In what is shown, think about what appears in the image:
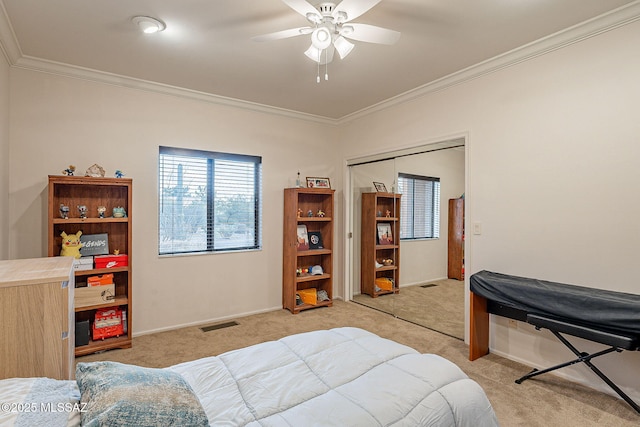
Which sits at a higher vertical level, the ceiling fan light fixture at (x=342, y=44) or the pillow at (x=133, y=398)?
the ceiling fan light fixture at (x=342, y=44)

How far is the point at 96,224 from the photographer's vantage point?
3.25m

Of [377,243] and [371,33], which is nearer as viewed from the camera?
[371,33]

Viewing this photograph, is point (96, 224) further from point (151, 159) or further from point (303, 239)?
point (303, 239)

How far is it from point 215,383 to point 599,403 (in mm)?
2592

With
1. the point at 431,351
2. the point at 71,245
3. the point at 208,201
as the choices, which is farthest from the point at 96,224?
the point at 431,351

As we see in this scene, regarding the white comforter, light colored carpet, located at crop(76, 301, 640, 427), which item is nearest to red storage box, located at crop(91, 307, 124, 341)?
light colored carpet, located at crop(76, 301, 640, 427)

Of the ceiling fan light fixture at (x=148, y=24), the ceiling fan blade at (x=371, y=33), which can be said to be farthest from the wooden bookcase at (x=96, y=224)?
the ceiling fan blade at (x=371, y=33)

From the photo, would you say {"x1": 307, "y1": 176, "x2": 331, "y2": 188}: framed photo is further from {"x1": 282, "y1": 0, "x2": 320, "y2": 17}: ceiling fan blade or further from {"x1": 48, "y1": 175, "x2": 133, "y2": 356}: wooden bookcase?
{"x1": 282, "y1": 0, "x2": 320, "y2": 17}: ceiling fan blade

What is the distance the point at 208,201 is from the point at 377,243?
7.83 feet

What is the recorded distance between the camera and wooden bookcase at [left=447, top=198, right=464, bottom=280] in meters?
3.55

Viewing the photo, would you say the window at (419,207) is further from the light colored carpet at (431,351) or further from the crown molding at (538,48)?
the light colored carpet at (431,351)

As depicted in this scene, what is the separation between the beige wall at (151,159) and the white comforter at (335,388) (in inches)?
91.7

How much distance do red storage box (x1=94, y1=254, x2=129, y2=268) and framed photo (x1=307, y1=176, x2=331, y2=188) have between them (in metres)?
2.40

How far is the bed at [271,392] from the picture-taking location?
0.98 meters
